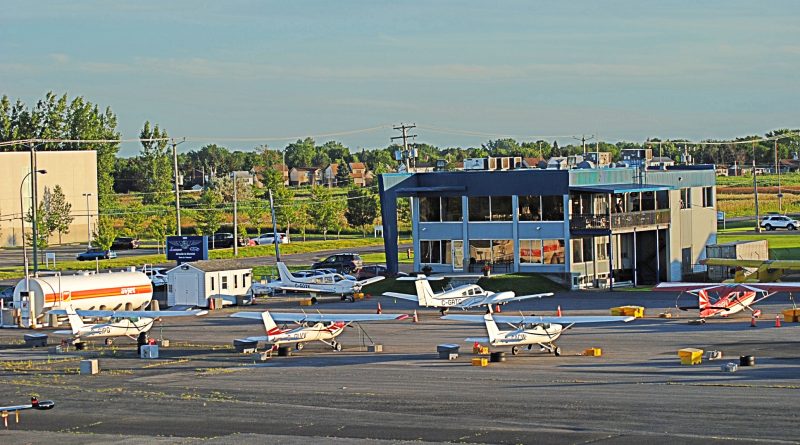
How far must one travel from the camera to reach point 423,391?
34.7m

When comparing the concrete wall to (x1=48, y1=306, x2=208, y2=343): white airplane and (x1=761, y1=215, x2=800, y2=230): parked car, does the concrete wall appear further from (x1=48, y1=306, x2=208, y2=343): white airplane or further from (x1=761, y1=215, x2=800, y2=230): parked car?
(x1=48, y1=306, x2=208, y2=343): white airplane

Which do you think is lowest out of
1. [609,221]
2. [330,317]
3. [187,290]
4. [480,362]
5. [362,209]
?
[480,362]

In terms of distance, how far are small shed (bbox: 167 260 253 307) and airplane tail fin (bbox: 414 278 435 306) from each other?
1294cm

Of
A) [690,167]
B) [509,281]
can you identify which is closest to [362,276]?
[509,281]

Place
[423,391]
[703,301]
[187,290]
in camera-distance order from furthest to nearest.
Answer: [187,290] < [703,301] < [423,391]

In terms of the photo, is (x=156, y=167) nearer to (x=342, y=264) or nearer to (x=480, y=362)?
(x=342, y=264)

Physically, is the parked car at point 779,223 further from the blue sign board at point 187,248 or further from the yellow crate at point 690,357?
the yellow crate at point 690,357

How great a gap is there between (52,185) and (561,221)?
2769 inches

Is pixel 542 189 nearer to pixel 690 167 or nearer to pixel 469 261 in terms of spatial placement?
pixel 469 261

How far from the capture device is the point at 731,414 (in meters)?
29.4

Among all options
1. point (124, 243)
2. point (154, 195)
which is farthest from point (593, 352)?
point (154, 195)

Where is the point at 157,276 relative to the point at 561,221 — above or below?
below

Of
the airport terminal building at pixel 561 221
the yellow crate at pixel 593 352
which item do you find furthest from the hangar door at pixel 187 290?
the yellow crate at pixel 593 352

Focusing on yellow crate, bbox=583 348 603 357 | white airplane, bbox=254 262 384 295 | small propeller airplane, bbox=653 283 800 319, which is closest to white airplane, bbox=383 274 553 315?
small propeller airplane, bbox=653 283 800 319
